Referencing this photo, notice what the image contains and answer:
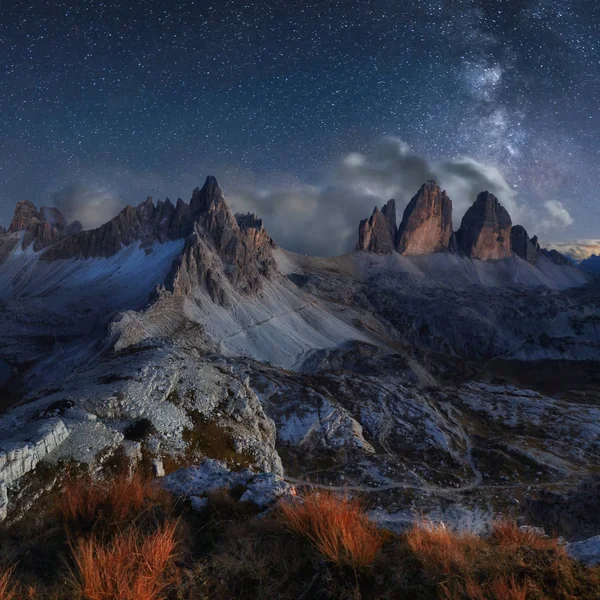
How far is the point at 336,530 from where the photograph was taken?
17.3 ft

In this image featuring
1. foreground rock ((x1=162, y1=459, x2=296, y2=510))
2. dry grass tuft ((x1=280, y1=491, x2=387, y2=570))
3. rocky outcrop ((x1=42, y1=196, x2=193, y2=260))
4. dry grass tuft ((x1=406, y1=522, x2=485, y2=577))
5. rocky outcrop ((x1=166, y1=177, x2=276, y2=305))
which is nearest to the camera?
dry grass tuft ((x1=406, y1=522, x2=485, y2=577))

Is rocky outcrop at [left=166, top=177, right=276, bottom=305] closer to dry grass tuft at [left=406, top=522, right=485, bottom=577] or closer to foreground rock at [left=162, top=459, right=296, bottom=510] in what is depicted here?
foreground rock at [left=162, top=459, right=296, bottom=510]

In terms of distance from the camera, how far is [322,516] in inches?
222

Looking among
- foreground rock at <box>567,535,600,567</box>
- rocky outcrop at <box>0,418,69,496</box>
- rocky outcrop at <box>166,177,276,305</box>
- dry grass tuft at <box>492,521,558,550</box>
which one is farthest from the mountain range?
foreground rock at <box>567,535,600,567</box>

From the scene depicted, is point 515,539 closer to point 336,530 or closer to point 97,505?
point 336,530

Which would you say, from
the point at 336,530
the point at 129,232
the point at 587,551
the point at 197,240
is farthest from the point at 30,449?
the point at 129,232

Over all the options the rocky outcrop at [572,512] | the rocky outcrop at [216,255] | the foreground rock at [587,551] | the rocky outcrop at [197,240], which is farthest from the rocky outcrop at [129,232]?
the foreground rock at [587,551]

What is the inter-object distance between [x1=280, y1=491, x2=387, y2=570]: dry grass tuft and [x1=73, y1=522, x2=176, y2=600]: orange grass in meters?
1.90

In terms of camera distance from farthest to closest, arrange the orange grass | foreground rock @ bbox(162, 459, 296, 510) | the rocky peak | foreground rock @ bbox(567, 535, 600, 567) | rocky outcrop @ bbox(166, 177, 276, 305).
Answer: the rocky peak
rocky outcrop @ bbox(166, 177, 276, 305)
foreground rock @ bbox(162, 459, 296, 510)
foreground rock @ bbox(567, 535, 600, 567)
the orange grass

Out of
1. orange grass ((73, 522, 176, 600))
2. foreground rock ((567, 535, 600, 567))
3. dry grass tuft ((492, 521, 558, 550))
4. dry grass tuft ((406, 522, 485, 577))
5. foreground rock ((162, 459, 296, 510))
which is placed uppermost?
orange grass ((73, 522, 176, 600))

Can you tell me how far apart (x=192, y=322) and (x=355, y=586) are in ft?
338

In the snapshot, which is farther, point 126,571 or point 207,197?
point 207,197

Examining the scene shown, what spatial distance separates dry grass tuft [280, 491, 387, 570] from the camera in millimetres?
5016

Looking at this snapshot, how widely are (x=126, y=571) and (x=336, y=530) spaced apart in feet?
8.58
